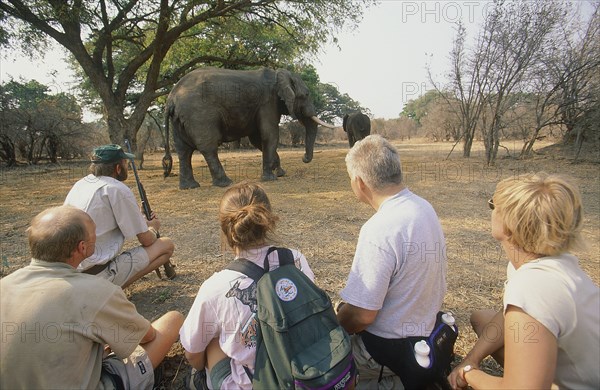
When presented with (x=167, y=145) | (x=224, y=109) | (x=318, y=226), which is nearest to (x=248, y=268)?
(x=318, y=226)

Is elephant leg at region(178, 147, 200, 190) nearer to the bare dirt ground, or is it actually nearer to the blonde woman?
the bare dirt ground

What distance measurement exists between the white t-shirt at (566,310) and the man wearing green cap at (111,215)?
269cm

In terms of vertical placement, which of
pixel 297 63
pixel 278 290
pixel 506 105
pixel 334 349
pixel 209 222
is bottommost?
pixel 209 222

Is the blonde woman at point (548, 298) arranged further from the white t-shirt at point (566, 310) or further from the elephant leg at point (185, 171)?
the elephant leg at point (185, 171)

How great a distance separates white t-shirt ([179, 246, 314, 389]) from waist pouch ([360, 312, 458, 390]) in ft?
2.32

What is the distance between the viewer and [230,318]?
5.28ft

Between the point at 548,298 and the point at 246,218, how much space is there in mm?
1261

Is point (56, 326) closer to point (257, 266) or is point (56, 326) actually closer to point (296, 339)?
point (257, 266)

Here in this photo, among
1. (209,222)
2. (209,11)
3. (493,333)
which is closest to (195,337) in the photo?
(493,333)

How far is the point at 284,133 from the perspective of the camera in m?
34.7

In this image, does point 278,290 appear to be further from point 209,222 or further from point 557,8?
point 557,8

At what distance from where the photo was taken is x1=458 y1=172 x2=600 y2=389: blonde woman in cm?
127

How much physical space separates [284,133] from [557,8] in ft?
83.5

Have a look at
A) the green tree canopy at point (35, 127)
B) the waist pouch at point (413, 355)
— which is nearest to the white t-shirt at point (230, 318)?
the waist pouch at point (413, 355)
